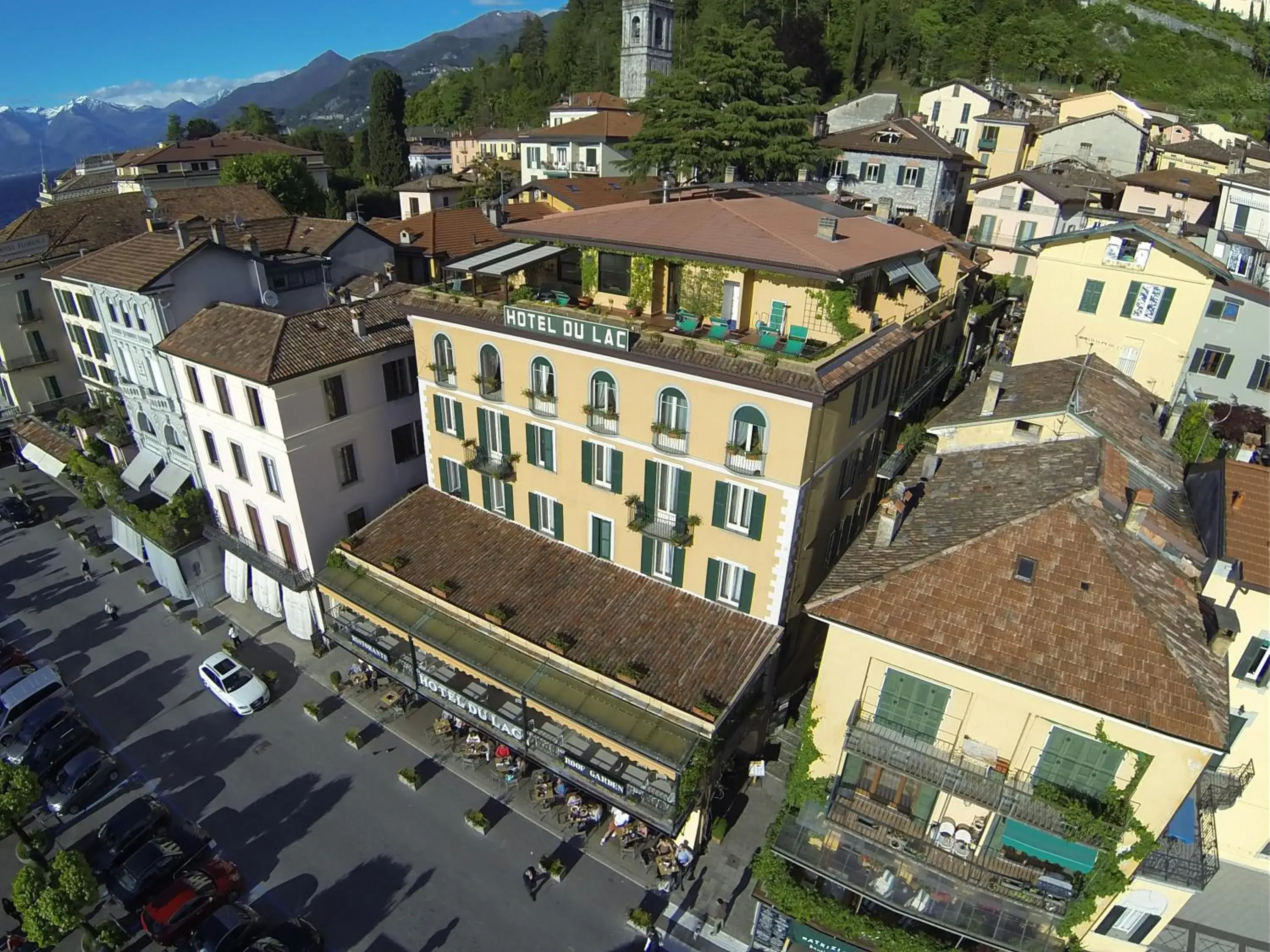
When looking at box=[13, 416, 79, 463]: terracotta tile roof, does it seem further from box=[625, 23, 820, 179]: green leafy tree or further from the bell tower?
the bell tower

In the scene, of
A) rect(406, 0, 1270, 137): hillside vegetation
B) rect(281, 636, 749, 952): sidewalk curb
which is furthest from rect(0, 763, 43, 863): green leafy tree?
rect(406, 0, 1270, 137): hillside vegetation

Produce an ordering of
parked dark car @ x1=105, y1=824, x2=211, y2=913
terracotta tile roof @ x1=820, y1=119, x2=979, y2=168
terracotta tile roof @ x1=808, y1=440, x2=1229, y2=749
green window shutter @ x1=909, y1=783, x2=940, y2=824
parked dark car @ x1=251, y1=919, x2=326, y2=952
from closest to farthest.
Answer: terracotta tile roof @ x1=808, y1=440, x2=1229, y2=749, green window shutter @ x1=909, y1=783, x2=940, y2=824, parked dark car @ x1=251, y1=919, x2=326, y2=952, parked dark car @ x1=105, y1=824, x2=211, y2=913, terracotta tile roof @ x1=820, y1=119, x2=979, y2=168

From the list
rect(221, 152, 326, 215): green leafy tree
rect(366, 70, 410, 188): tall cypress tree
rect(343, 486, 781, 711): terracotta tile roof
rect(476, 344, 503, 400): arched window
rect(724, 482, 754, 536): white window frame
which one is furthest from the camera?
rect(366, 70, 410, 188): tall cypress tree

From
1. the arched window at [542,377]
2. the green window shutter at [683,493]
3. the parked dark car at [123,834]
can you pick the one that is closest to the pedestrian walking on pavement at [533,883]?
the green window shutter at [683,493]

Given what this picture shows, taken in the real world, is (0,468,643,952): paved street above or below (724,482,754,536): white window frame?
below

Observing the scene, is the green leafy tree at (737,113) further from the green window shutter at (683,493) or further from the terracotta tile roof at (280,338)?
the green window shutter at (683,493)

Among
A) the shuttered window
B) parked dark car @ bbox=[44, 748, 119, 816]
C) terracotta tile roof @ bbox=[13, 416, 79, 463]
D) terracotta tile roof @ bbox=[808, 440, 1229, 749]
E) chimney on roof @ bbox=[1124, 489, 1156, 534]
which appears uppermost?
chimney on roof @ bbox=[1124, 489, 1156, 534]

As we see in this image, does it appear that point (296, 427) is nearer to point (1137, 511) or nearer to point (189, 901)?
point (189, 901)
